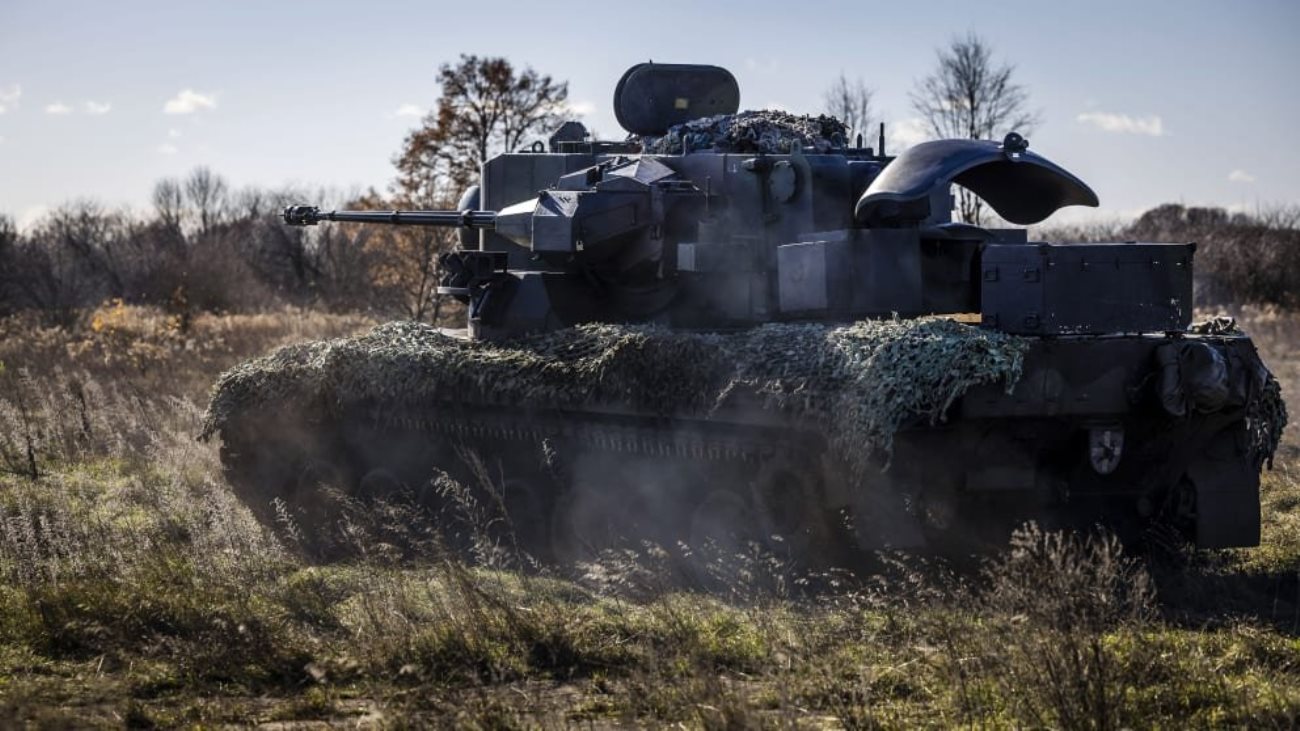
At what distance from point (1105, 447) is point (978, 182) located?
233 centimetres

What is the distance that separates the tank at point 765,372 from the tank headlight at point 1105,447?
0.01 metres

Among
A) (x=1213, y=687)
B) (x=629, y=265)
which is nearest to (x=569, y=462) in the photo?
(x=629, y=265)

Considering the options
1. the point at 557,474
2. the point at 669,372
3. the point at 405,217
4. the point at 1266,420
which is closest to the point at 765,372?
the point at 669,372

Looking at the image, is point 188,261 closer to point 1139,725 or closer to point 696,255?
point 696,255

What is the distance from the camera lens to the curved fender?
10219mm

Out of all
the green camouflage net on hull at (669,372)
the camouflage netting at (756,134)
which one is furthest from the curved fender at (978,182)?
the camouflage netting at (756,134)

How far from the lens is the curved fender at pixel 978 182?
10219mm

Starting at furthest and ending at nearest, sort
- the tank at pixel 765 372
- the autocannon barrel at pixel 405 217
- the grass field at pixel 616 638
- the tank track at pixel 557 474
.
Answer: the autocannon barrel at pixel 405 217, the tank track at pixel 557 474, the tank at pixel 765 372, the grass field at pixel 616 638

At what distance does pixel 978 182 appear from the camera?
11.1 meters

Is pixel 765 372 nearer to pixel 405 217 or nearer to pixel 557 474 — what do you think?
pixel 557 474

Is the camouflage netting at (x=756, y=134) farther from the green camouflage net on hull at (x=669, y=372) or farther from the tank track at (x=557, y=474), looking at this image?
the tank track at (x=557, y=474)

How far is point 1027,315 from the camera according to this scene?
9602 mm

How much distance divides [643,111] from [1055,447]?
5621mm

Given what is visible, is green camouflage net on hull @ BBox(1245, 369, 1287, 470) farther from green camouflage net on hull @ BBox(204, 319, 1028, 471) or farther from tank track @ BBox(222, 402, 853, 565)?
tank track @ BBox(222, 402, 853, 565)
